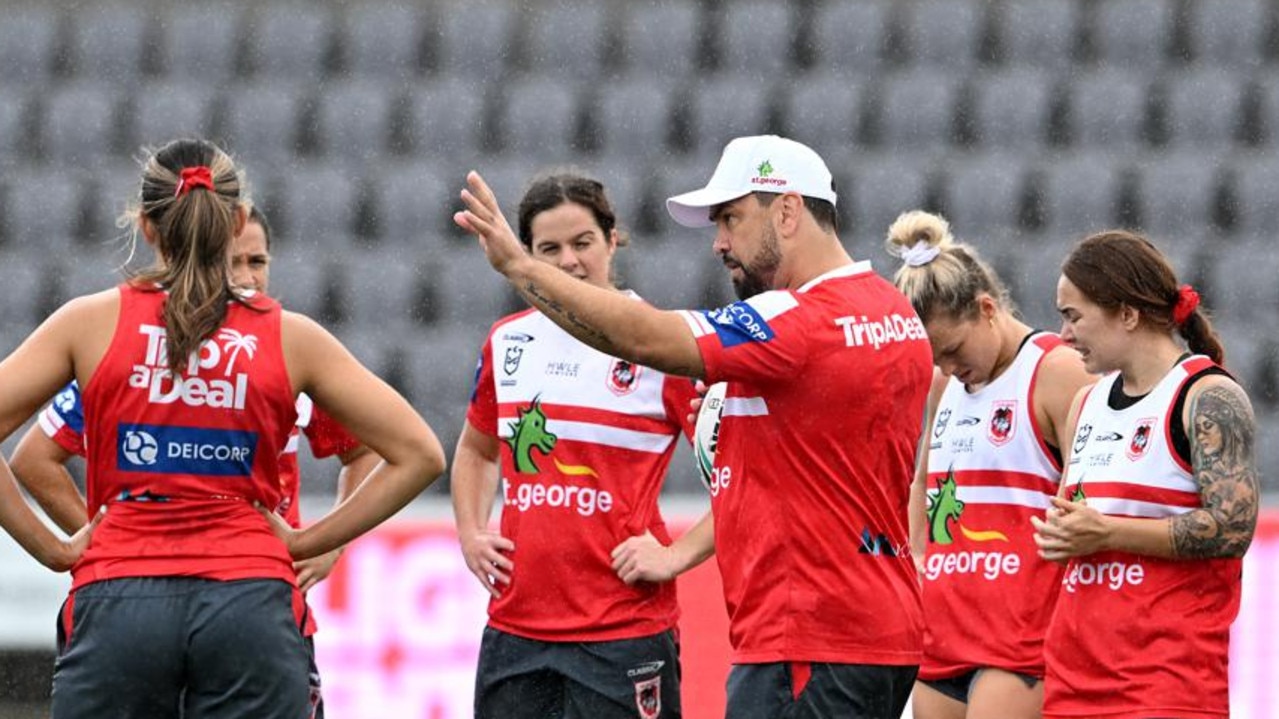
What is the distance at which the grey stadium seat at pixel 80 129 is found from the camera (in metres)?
14.7

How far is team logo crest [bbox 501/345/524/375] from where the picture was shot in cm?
654

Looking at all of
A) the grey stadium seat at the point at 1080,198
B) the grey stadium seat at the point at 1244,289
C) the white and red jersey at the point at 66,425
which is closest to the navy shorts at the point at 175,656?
the white and red jersey at the point at 66,425

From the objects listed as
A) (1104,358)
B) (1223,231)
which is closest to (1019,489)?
(1104,358)

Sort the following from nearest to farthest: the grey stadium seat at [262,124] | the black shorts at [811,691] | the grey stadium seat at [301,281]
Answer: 1. the black shorts at [811,691]
2. the grey stadium seat at [301,281]
3. the grey stadium seat at [262,124]

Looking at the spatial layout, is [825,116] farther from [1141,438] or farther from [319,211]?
[1141,438]

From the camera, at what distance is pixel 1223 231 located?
13672mm

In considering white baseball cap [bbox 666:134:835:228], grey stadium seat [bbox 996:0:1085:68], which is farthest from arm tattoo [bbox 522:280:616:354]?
grey stadium seat [bbox 996:0:1085:68]

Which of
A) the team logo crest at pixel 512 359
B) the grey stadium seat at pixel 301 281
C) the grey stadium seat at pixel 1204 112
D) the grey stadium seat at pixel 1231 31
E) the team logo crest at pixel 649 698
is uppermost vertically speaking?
the grey stadium seat at pixel 1231 31

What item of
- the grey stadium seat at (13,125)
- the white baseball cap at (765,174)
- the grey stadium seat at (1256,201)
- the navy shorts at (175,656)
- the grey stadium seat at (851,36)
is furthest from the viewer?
the grey stadium seat at (13,125)

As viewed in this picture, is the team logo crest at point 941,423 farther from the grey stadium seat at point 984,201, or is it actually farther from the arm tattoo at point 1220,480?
the grey stadium seat at point 984,201

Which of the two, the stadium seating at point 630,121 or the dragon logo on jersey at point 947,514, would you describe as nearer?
the dragon logo on jersey at point 947,514

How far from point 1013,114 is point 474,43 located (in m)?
3.69

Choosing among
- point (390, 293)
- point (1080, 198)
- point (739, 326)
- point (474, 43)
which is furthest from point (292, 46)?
point (739, 326)

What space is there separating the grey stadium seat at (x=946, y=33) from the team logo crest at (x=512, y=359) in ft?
28.0
